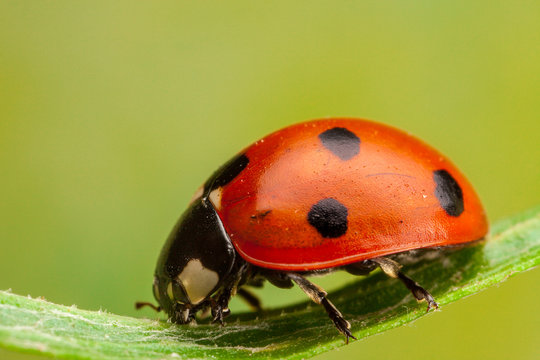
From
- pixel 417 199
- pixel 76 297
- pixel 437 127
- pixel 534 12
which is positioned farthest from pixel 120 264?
pixel 534 12

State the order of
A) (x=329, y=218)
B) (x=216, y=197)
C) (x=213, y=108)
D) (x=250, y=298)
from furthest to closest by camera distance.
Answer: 1. (x=213, y=108)
2. (x=250, y=298)
3. (x=216, y=197)
4. (x=329, y=218)

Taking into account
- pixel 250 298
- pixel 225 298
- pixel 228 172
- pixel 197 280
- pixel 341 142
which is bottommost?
pixel 250 298

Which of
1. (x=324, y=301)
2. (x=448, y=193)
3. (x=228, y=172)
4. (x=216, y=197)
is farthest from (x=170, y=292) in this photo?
(x=448, y=193)

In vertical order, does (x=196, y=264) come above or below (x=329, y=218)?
below

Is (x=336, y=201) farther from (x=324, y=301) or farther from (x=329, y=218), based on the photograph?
(x=324, y=301)

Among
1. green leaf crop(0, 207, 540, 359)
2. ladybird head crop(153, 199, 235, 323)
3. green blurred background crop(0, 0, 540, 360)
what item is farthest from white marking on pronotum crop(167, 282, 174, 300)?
green blurred background crop(0, 0, 540, 360)

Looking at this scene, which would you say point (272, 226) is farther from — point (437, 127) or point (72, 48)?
point (72, 48)

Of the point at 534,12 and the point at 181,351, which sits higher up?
the point at 534,12
